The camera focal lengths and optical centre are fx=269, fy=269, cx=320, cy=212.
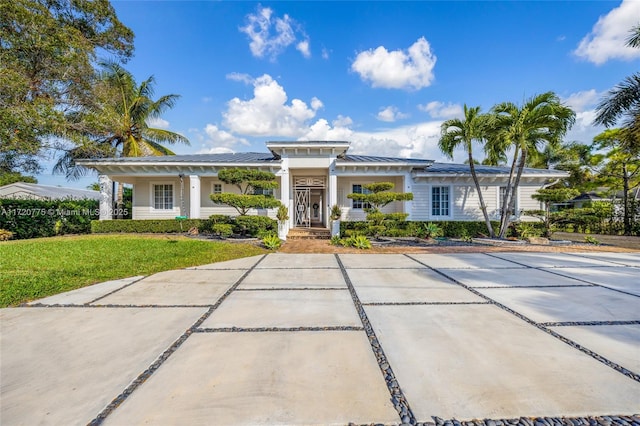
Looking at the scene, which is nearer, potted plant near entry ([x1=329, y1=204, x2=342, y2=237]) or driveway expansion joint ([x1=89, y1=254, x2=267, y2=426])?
driveway expansion joint ([x1=89, y1=254, x2=267, y2=426])

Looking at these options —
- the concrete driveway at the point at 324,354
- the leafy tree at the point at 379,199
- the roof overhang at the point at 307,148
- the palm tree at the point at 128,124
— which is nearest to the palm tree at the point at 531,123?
the leafy tree at the point at 379,199

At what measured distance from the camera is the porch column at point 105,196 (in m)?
12.3

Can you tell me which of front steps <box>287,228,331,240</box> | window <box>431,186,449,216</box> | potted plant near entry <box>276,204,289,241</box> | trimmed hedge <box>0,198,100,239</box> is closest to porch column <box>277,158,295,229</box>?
front steps <box>287,228,331,240</box>

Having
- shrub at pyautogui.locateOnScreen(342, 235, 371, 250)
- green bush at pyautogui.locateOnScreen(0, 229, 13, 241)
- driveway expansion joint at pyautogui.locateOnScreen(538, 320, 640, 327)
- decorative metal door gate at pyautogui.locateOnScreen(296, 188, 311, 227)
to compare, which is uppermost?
decorative metal door gate at pyautogui.locateOnScreen(296, 188, 311, 227)

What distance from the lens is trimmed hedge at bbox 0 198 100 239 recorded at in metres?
10.7

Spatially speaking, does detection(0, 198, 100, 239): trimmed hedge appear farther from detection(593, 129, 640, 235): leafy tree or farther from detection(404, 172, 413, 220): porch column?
detection(593, 129, 640, 235): leafy tree

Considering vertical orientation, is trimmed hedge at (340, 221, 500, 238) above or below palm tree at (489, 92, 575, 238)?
below

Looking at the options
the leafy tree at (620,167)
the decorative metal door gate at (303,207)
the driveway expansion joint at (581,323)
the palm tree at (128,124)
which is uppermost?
the palm tree at (128,124)

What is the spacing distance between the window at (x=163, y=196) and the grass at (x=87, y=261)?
4.14m

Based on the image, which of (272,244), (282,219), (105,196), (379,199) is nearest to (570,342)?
(272,244)

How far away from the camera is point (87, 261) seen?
6.35m

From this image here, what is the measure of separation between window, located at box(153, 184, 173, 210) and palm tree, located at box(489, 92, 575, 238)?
14.5m

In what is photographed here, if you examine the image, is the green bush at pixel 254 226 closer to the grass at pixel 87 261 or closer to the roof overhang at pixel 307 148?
the grass at pixel 87 261

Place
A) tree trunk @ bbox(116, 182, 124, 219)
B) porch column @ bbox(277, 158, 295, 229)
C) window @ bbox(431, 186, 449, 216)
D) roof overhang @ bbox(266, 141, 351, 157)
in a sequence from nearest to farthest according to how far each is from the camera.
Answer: roof overhang @ bbox(266, 141, 351, 157) < porch column @ bbox(277, 158, 295, 229) < window @ bbox(431, 186, 449, 216) < tree trunk @ bbox(116, 182, 124, 219)
